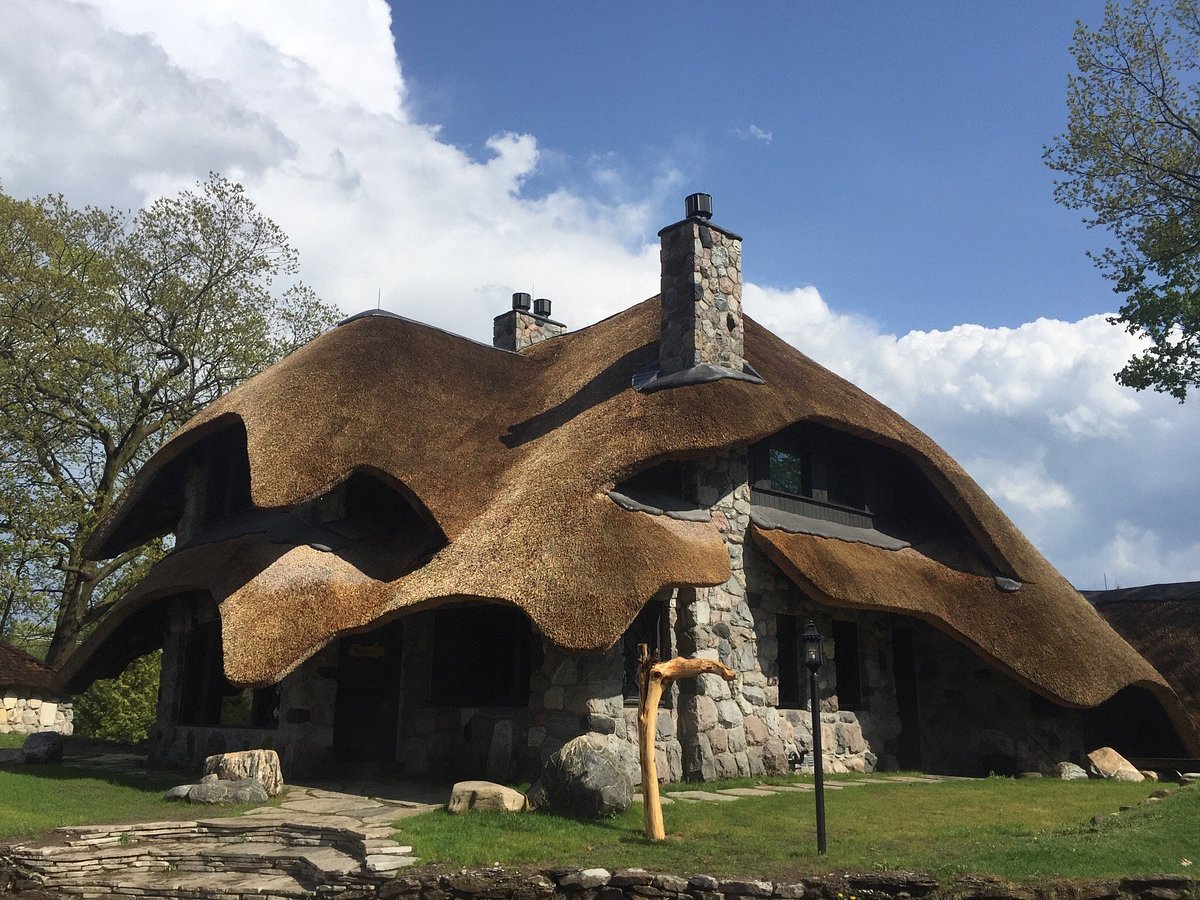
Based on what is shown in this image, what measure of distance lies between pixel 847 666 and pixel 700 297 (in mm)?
6260

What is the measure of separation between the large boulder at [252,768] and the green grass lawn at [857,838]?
299 centimetres

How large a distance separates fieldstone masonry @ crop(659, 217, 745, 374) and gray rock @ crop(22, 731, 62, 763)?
11.4 m

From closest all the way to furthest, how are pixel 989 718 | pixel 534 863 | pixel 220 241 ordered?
pixel 534 863 → pixel 989 718 → pixel 220 241

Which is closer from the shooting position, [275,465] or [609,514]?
Answer: [609,514]

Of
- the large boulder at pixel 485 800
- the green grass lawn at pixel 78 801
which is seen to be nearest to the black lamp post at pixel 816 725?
the large boulder at pixel 485 800

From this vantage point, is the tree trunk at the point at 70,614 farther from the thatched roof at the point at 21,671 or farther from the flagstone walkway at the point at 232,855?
the flagstone walkway at the point at 232,855

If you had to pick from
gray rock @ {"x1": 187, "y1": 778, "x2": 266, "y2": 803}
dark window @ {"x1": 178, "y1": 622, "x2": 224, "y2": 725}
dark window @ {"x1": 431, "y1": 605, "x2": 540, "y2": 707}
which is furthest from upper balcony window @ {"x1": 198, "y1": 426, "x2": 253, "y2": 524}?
gray rock @ {"x1": 187, "y1": 778, "x2": 266, "y2": 803}

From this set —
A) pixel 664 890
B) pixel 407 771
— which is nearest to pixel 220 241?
pixel 407 771

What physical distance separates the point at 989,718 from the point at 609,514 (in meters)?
7.86

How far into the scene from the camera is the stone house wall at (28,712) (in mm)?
23734

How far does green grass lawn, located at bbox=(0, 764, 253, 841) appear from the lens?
9961 mm

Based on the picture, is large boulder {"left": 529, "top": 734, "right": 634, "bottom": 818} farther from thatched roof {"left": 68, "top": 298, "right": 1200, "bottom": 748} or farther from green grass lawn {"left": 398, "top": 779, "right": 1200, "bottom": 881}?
thatched roof {"left": 68, "top": 298, "right": 1200, "bottom": 748}

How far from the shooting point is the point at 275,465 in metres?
13.2

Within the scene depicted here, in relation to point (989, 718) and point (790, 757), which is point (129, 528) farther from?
point (989, 718)
